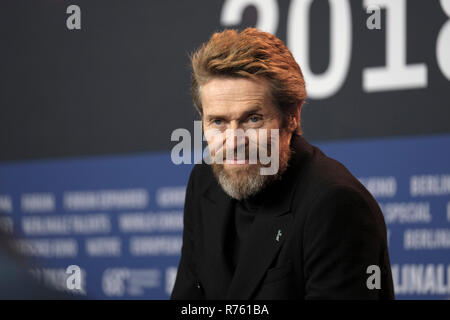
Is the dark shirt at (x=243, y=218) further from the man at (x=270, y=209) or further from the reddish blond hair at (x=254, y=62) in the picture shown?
the reddish blond hair at (x=254, y=62)

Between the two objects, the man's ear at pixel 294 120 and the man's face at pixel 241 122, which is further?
the man's ear at pixel 294 120

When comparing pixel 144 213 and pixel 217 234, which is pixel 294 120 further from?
pixel 144 213

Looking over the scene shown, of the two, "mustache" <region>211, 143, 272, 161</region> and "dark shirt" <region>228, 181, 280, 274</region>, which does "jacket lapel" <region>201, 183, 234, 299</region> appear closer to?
"dark shirt" <region>228, 181, 280, 274</region>

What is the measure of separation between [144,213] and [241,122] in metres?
1.82

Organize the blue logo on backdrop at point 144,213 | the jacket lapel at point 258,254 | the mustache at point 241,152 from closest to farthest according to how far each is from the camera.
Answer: the jacket lapel at point 258,254
the mustache at point 241,152
the blue logo on backdrop at point 144,213

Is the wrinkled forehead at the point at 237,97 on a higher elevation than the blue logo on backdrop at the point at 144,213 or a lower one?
higher

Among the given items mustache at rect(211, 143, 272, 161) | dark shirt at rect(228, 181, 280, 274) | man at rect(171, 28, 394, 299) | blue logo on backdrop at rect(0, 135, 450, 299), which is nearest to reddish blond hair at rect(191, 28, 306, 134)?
man at rect(171, 28, 394, 299)

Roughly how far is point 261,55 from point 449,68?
1.34 meters

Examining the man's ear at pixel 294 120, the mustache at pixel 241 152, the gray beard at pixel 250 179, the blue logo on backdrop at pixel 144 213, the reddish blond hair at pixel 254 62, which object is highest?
the reddish blond hair at pixel 254 62

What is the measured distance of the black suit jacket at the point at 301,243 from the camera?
145 centimetres

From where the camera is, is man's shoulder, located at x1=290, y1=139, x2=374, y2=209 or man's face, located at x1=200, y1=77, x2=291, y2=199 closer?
man's shoulder, located at x1=290, y1=139, x2=374, y2=209

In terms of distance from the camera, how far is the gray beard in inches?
65.5

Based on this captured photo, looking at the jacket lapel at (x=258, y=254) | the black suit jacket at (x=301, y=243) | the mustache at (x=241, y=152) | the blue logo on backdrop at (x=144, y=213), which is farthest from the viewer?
the blue logo on backdrop at (x=144, y=213)

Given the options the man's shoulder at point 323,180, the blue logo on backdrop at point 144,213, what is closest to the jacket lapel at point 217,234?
the man's shoulder at point 323,180
